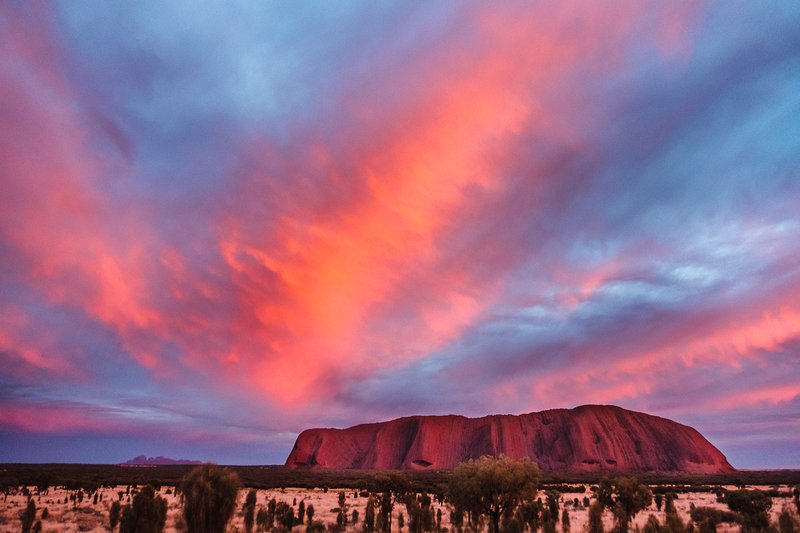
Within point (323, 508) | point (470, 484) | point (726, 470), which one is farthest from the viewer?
point (726, 470)

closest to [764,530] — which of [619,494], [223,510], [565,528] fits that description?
[619,494]

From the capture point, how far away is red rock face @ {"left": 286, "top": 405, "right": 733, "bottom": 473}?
5098 inches

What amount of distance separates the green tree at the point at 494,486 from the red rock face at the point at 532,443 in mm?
120151

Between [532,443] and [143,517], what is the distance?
14286 centimetres

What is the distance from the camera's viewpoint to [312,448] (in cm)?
15988

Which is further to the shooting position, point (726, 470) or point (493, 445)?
point (493, 445)

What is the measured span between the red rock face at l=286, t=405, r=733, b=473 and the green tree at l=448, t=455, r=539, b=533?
120151 millimetres

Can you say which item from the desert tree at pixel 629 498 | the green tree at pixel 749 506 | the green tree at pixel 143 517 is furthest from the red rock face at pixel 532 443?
the green tree at pixel 143 517

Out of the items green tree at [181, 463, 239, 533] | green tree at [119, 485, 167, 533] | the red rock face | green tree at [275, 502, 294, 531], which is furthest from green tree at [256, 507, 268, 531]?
the red rock face

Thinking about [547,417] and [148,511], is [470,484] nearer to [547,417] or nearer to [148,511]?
[148,511]

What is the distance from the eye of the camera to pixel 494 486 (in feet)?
70.7

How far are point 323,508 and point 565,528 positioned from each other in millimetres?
20491

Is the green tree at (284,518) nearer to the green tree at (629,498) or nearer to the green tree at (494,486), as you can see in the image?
the green tree at (494,486)

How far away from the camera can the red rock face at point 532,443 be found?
12950 centimetres
